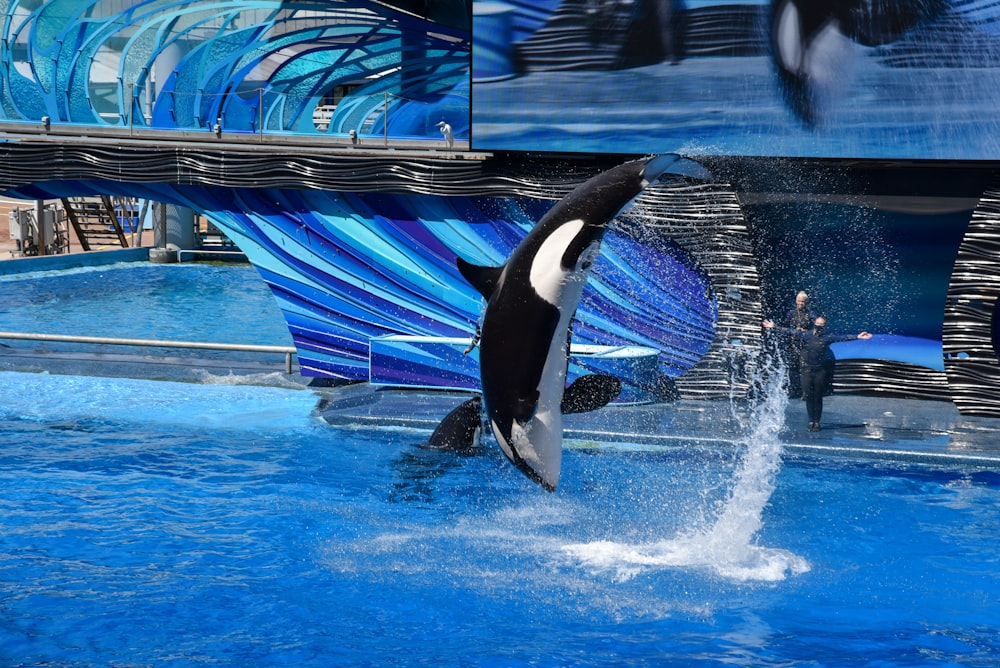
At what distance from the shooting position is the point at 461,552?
6.70 meters

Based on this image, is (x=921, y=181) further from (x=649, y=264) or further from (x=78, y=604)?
(x=78, y=604)

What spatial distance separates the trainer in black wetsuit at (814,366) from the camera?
9.27m

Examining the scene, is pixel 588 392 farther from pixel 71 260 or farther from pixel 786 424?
pixel 71 260

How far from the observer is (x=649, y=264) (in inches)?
420

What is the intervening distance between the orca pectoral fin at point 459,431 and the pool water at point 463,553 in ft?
0.36

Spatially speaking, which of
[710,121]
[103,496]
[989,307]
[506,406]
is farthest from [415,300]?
[506,406]

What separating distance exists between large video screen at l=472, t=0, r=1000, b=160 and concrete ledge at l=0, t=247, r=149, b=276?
12657 millimetres

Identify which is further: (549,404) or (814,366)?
(814,366)

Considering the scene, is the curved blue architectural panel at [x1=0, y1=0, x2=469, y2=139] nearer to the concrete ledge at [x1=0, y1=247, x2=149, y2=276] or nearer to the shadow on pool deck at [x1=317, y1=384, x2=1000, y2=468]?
the shadow on pool deck at [x1=317, y1=384, x2=1000, y2=468]

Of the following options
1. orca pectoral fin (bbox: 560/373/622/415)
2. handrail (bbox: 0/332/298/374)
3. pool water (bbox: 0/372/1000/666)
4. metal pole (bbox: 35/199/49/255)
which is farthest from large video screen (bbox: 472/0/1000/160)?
metal pole (bbox: 35/199/49/255)

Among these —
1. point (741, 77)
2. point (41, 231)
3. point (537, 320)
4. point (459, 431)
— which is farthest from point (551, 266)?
point (41, 231)

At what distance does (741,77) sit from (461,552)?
5.11 meters

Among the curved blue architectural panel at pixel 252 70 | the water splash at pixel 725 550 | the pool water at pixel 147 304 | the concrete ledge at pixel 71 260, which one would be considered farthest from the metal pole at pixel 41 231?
the water splash at pixel 725 550

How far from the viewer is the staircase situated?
23.4m
